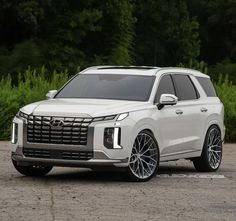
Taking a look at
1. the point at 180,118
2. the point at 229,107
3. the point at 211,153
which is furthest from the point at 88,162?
the point at 229,107

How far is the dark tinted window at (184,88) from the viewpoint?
14914mm

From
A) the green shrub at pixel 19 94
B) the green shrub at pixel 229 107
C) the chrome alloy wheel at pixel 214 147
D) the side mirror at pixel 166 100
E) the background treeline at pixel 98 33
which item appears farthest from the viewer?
the background treeline at pixel 98 33

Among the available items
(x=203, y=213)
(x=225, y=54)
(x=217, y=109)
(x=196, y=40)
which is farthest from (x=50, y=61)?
(x=203, y=213)

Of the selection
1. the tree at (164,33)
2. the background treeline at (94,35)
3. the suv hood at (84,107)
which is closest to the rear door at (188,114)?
the suv hood at (84,107)

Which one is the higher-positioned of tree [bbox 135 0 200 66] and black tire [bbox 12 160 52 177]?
black tire [bbox 12 160 52 177]

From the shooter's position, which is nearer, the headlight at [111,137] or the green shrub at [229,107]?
the headlight at [111,137]

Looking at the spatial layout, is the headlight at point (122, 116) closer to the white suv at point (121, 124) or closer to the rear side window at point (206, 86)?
the white suv at point (121, 124)

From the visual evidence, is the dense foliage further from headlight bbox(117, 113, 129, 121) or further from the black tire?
headlight bbox(117, 113, 129, 121)

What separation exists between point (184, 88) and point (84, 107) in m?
2.73

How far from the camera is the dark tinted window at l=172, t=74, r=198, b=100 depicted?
14914mm

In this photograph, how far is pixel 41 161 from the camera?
42.2ft

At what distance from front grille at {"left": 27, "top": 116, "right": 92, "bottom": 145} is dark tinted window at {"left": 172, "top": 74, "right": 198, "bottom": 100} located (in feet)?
8.75

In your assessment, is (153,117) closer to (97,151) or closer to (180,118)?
(180,118)

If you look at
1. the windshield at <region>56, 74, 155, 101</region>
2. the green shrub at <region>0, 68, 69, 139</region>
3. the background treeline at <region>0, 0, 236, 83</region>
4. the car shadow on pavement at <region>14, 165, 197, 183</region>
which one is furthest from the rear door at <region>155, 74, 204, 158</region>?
the background treeline at <region>0, 0, 236, 83</region>
